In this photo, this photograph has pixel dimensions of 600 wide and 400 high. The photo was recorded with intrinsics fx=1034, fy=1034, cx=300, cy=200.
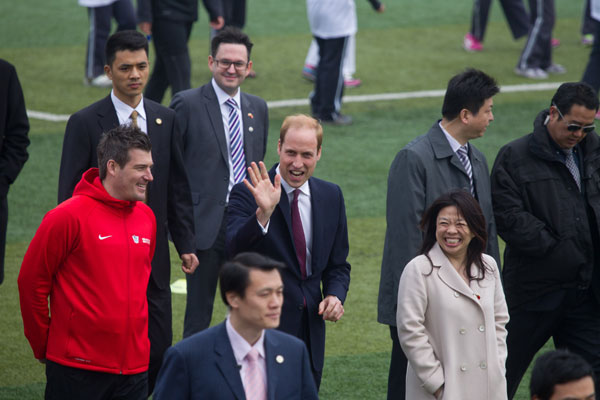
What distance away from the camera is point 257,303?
154 inches

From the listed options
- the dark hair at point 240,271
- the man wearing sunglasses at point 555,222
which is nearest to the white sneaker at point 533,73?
the man wearing sunglasses at point 555,222

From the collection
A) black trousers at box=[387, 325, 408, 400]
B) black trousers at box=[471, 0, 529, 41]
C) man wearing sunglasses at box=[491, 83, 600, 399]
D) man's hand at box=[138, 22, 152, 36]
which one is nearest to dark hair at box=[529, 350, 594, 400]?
black trousers at box=[387, 325, 408, 400]

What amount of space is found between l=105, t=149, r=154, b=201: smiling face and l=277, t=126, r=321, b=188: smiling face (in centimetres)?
69

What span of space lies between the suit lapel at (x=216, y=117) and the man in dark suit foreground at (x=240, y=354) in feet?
9.25

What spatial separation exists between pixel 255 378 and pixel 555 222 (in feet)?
8.27

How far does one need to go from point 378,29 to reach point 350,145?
609 cm

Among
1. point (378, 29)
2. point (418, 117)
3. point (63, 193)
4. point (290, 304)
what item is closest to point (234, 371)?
point (290, 304)

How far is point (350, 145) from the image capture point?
39.5 feet

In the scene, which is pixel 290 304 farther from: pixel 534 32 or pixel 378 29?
pixel 378 29

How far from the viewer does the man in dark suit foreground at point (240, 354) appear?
3920 mm

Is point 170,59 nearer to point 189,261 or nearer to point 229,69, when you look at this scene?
point 229,69

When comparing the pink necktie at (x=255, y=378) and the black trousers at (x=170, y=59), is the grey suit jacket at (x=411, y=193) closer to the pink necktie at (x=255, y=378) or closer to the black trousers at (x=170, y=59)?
the pink necktie at (x=255, y=378)

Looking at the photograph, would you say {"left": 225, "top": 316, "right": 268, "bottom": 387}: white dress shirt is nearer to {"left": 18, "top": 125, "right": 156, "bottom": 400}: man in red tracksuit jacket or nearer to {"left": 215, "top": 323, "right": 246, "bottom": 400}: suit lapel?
{"left": 215, "top": 323, "right": 246, "bottom": 400}: suit lapel

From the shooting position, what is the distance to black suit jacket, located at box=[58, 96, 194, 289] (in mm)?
5586
